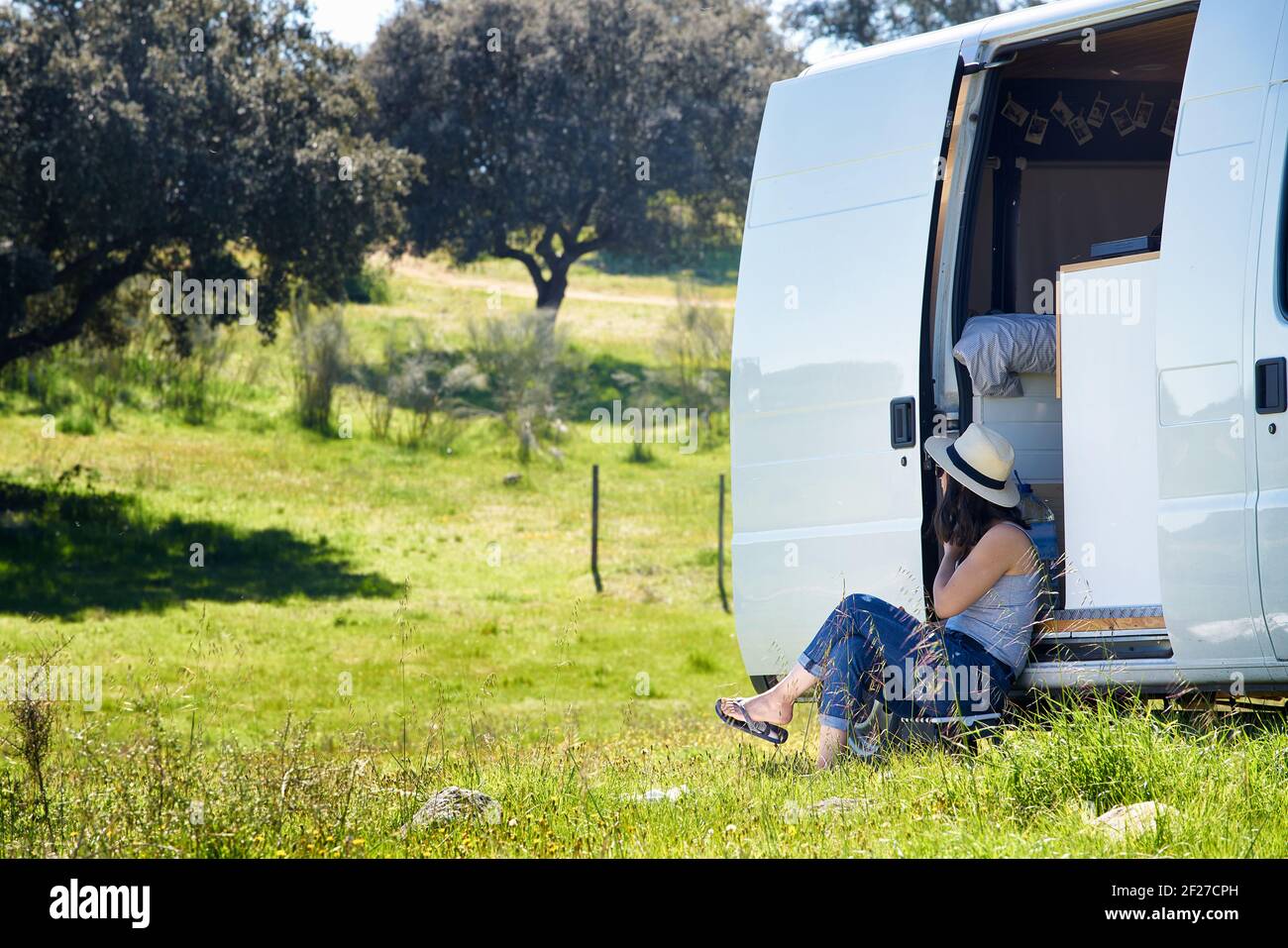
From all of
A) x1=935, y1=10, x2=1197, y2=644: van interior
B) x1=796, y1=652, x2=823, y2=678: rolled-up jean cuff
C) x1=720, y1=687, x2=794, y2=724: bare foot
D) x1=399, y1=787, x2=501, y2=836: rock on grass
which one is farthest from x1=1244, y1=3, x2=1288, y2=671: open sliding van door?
x1=399, y1=787, x2=501, y2=836: rock on grass

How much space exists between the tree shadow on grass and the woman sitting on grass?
10483 mm

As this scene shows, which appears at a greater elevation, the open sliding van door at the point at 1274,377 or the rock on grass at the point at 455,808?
the open sliding van door at the point at 1274,377

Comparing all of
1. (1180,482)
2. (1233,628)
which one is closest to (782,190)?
(1180,482)

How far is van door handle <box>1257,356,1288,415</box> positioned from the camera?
4.60m

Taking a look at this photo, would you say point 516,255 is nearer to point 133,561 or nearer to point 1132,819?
point 133,561

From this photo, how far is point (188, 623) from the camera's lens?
1394 cm

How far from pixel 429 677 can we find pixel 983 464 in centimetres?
579

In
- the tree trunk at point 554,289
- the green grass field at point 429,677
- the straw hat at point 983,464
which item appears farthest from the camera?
the tree trunk at point 554,289

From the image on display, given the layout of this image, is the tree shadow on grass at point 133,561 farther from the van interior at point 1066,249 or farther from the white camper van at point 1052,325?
the van interior at point 1066,249

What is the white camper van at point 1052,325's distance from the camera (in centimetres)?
481

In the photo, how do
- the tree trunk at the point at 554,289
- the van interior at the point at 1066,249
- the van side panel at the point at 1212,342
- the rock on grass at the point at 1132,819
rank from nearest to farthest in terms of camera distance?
the rock on grass at the point at 1132,819, the van side panel at the point at 1212,342, the van interior at the point at 1066,249, the tree trunk at the point at 554,289

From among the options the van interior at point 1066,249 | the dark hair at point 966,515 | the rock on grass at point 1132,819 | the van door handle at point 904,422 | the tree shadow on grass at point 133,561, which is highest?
the van interior at point 1066,249

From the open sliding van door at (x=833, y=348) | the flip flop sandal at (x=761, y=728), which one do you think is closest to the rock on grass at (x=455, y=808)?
the flip flop sandal at (x=761, y=728)

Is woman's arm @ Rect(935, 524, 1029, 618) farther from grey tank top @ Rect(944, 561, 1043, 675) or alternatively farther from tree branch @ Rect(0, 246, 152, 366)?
tree branch @ Rect(0, 246, 152, 366)
